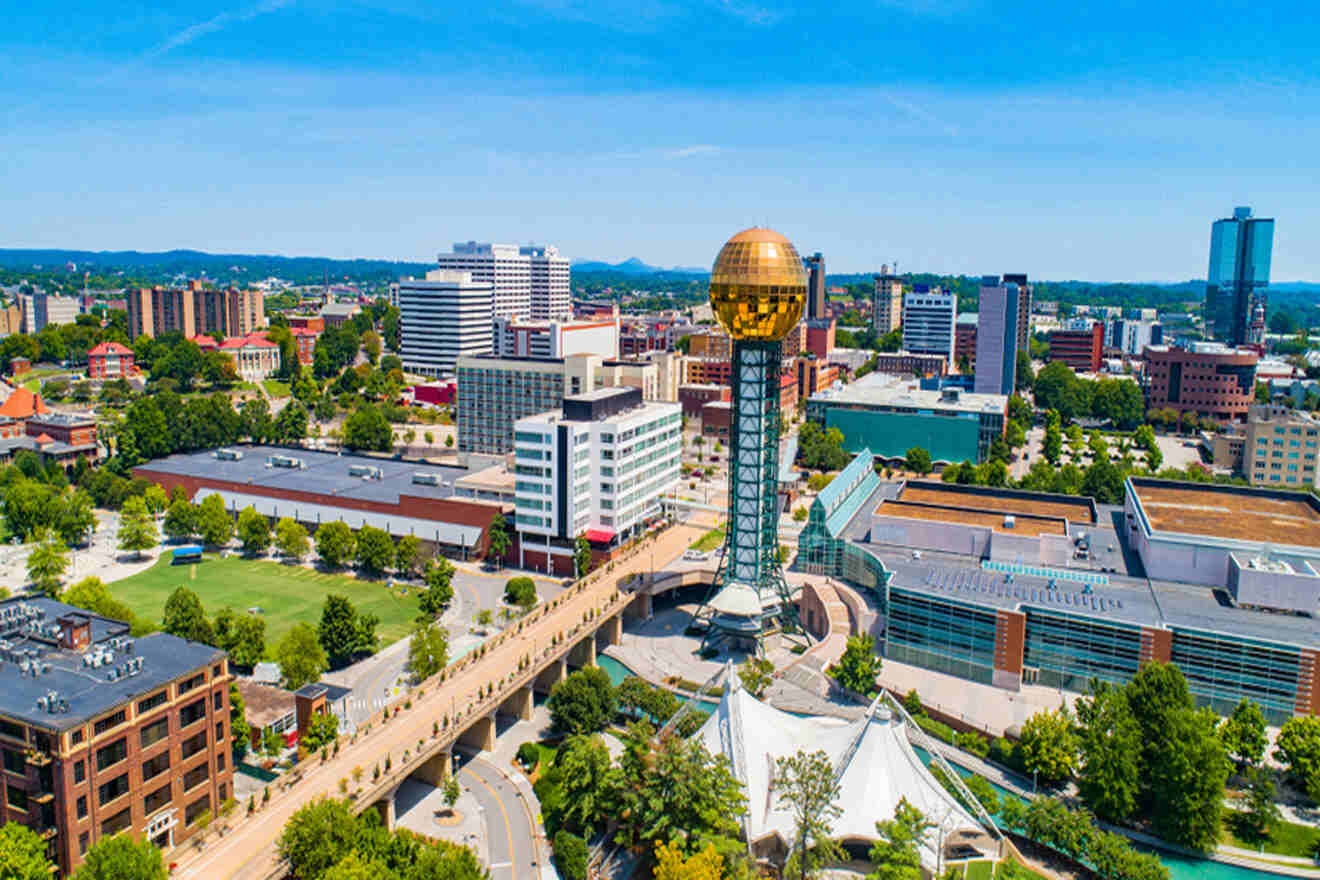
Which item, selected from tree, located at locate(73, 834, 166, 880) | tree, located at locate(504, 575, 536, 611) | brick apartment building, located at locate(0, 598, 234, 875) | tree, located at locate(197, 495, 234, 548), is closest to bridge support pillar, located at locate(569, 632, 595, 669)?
tree, located at locate(504, 575, 536, 611)

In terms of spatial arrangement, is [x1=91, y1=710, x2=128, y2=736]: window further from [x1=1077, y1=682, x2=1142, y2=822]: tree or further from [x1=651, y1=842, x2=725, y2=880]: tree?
[x1=1077, y1=682, x2=1142, y2=822]: tree

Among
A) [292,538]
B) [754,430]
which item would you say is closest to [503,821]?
[754,430]

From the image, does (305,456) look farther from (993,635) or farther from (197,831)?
(993,635)

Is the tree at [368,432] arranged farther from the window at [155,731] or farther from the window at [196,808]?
the window at [155,731]

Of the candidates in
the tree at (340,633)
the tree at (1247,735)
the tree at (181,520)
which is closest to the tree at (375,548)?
the tree at (340,633)

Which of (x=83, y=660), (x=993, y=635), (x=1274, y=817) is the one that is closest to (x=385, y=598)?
(x=83, y=660)
